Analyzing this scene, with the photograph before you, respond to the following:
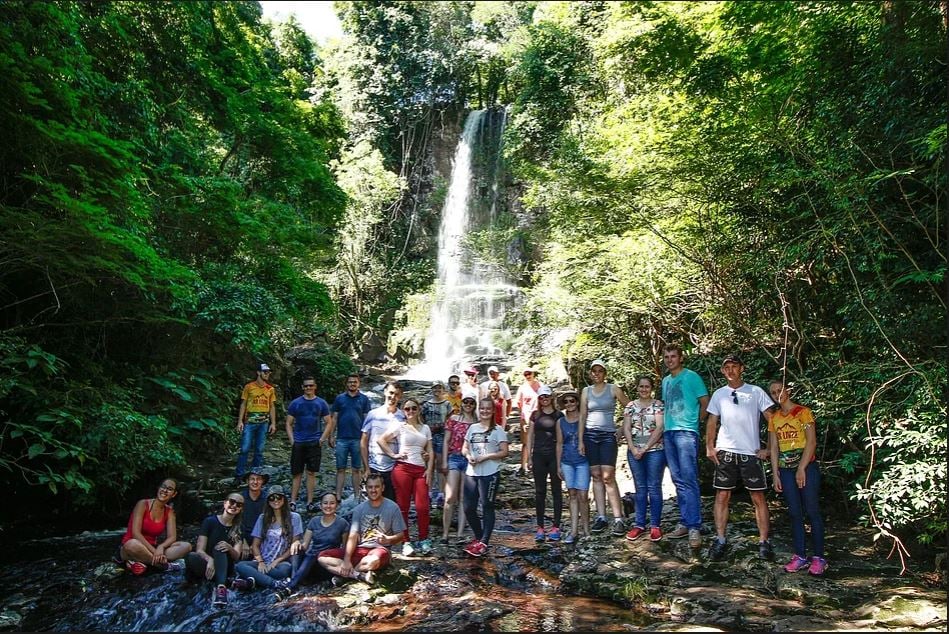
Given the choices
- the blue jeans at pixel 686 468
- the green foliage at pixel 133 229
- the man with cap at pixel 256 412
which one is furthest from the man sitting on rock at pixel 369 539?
the green foliage at pixel 133 229

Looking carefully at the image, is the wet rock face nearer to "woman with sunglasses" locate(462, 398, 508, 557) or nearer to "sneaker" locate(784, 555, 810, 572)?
"sneaker" locate(784, 555, 810, 572)

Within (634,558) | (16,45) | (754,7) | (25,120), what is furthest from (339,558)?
(754,7)

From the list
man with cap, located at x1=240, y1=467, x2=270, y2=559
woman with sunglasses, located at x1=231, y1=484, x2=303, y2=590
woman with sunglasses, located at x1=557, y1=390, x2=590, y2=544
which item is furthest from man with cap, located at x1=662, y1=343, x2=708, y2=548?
man with cap, located at x1=240, y1=467, x2=270, y2=559

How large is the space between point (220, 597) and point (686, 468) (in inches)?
166

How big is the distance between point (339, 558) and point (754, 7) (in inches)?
244

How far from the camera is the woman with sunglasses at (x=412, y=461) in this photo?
219 inches

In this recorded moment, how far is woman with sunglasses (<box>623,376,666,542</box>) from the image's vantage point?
5305 mm

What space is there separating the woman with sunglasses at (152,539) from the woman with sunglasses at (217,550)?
555mm

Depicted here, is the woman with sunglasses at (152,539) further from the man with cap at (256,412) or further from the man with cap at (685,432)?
the man with cap at (685,432)

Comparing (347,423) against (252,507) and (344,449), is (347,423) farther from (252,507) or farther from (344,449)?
(252,507)

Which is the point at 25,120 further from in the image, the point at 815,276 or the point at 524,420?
the point at 815,276

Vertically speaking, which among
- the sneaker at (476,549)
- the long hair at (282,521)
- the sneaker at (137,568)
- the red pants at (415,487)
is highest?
the red pants at (415,487)

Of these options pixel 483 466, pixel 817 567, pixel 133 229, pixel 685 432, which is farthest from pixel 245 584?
pixel 817 567

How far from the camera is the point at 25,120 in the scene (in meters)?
5.43
